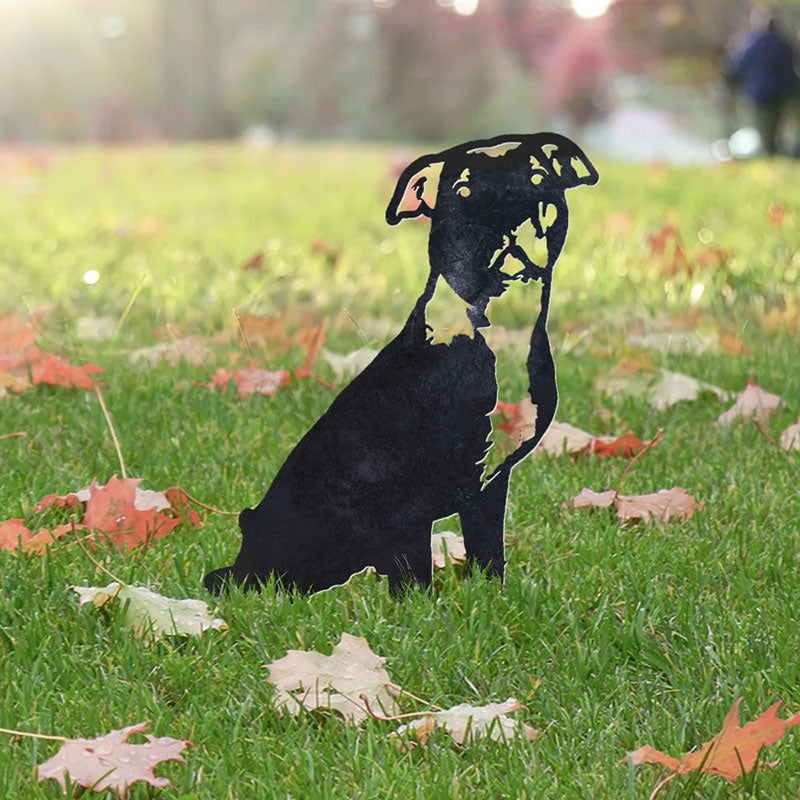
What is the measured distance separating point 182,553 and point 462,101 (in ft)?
130

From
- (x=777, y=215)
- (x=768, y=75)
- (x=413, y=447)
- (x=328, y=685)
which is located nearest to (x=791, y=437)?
(x=413, y=447)

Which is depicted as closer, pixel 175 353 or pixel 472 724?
pixel 472 724

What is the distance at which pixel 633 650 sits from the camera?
2.26 m

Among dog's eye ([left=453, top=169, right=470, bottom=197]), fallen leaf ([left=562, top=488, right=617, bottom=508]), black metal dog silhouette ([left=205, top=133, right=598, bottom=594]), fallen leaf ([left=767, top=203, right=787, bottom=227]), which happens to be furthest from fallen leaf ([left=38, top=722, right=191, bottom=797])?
fallen leaf ([left=767, top=203, right=787, bottom=227])

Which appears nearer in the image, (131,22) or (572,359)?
(572,359)

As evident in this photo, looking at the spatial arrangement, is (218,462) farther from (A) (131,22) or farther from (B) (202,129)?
(A) (131,22)

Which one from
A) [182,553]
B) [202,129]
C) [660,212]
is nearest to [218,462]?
[182,553]

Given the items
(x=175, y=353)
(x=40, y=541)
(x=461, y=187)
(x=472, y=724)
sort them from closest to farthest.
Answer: (x=472, y=724), (x=461, y=187), (x=40, y=541), (x=175, y=353)

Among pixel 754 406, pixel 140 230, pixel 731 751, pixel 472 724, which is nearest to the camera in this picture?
pixel 731 751

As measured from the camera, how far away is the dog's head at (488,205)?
2.19 m

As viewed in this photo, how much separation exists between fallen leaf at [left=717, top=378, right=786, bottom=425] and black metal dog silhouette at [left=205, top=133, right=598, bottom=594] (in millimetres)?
1533

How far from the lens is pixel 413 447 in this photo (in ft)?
7.47

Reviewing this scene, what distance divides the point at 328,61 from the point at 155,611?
44.6 m

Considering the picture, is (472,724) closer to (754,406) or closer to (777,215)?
(754,406)
